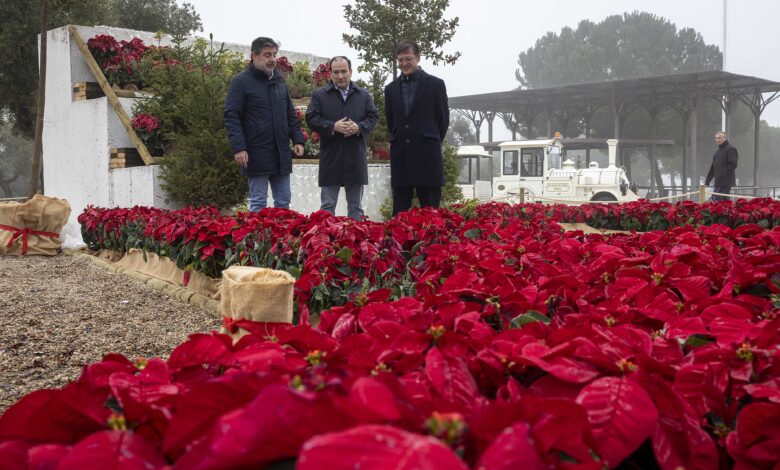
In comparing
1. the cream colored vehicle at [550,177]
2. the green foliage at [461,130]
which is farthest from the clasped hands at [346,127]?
the green foliage at [461,130]

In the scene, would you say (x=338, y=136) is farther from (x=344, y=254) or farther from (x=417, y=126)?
(x=344, y=254)

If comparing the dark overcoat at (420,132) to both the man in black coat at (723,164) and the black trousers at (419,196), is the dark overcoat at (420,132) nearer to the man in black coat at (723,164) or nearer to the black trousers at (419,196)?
the black trousers at (419,196)

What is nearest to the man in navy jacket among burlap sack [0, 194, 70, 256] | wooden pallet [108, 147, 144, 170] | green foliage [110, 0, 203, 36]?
burlap sack [0, 194, 70, 256]

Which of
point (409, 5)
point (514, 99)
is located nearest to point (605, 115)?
point (514, 99)

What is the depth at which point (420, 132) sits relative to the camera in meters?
5.85

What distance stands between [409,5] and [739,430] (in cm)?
1638

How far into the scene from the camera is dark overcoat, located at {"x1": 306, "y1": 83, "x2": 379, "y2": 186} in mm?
6047

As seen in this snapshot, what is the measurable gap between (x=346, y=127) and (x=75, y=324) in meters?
2.76

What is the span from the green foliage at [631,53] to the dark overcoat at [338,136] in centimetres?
6114

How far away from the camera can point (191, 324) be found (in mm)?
4016

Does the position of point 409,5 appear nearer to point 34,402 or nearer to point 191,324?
point 191,324

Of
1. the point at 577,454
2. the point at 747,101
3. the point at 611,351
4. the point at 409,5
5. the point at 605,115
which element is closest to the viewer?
the point at 577,454

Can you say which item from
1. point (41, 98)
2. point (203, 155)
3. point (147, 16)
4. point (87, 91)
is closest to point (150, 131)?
point (203, 155)

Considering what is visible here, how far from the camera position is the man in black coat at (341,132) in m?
6.02
